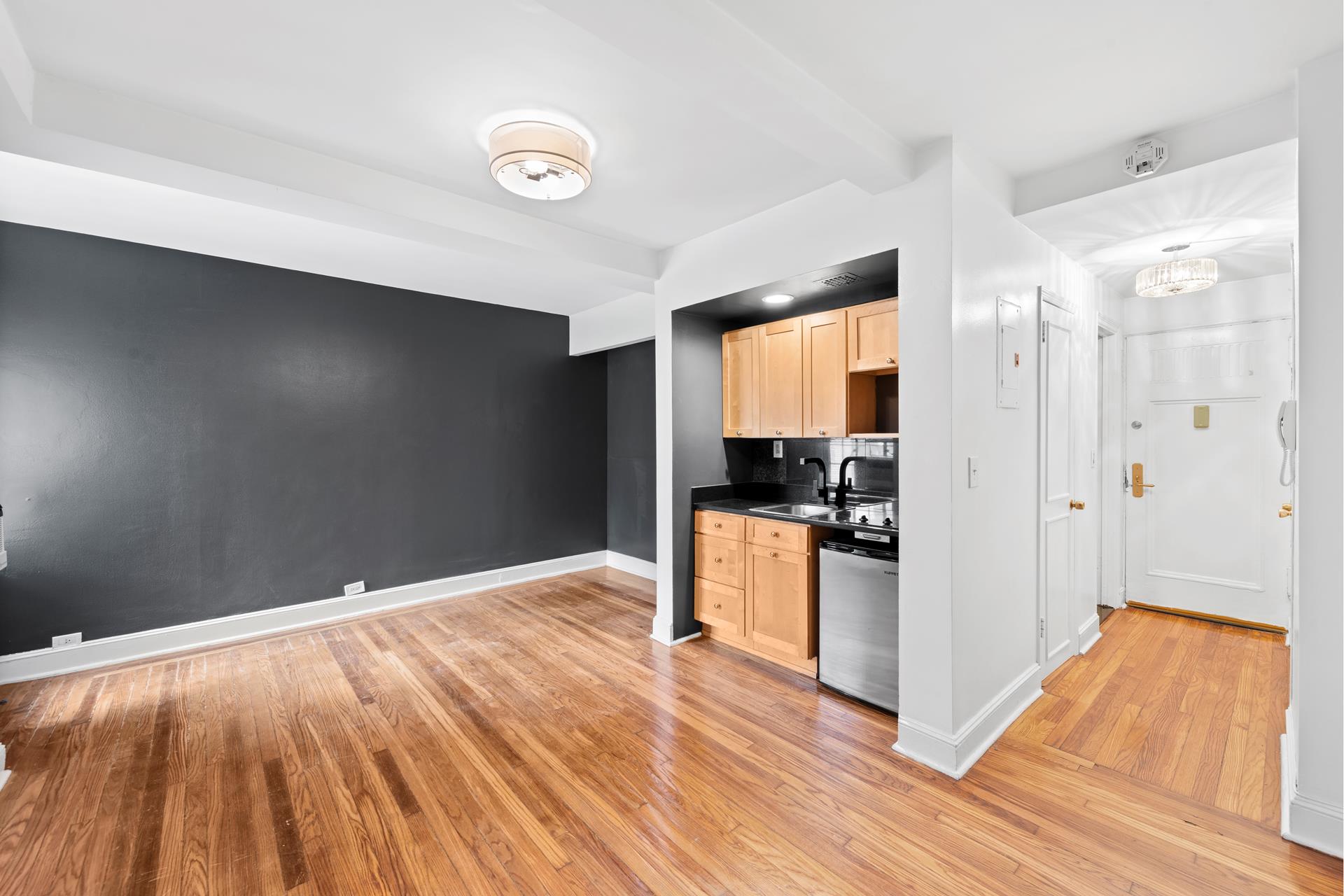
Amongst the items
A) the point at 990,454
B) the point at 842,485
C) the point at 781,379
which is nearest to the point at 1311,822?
the point at 990,454

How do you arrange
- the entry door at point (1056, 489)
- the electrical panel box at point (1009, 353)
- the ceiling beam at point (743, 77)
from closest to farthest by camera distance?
the ceiling beam at point (743, 77) → the electrical panel box at point (1009, 353) → the entry door at point (1056, 489)

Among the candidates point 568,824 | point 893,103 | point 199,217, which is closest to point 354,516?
point 199,217

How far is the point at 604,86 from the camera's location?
2.01m

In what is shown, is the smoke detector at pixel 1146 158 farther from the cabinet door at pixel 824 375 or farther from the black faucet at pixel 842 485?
the black faucet at pixel 842 485

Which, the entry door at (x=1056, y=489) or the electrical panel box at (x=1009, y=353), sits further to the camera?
the entry door at (x=1056, y=489)

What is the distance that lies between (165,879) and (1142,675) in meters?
4.51

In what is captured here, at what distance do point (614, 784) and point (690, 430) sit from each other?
2246mm

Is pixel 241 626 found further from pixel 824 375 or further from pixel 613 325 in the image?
pixel 824 375

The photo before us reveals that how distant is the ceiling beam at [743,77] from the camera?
152 centimetres

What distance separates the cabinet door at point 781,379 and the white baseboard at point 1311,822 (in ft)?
8.13

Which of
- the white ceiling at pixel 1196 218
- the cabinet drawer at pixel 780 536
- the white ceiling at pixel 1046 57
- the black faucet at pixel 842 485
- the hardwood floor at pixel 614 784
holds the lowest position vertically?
the hardwood floor at pixel 614 784

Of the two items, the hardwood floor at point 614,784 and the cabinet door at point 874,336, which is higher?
the cabinet door at point 874,336

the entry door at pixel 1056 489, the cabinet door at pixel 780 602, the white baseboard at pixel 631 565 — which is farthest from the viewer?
the white baseboard at pixel 631 565

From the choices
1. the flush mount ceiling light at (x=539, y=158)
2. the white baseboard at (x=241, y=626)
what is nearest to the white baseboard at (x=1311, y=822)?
the flush mount ceiling light at (x=539, y=158)
